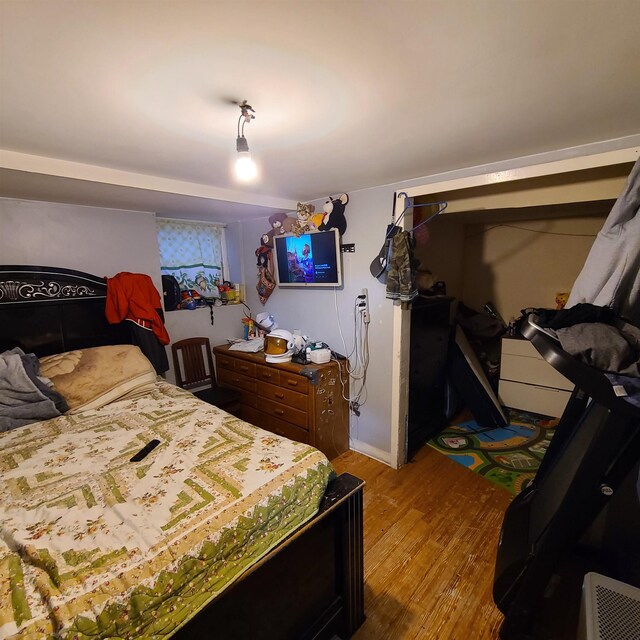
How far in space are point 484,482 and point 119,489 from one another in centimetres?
236

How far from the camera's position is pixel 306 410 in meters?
2.49

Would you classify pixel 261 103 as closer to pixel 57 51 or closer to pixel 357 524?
pixel 57 51

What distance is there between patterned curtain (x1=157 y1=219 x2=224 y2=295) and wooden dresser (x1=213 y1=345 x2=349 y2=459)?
3.35 feet

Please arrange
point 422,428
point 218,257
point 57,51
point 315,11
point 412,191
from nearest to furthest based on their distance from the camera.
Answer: point 315,11
point 57,51
point 412,191
point 422,428
point 218,257

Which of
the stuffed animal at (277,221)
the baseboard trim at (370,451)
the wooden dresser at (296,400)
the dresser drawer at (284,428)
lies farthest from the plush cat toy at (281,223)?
the baseboard trim at (370,451)

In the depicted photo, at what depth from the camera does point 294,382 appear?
8.25 feet

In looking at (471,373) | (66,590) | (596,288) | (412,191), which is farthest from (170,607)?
(471,373)

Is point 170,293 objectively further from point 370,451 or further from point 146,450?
point 370,451

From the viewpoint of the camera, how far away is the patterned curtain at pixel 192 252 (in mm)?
3162

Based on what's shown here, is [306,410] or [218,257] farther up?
[218,257]

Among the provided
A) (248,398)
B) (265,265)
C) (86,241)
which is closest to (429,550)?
(248,398)

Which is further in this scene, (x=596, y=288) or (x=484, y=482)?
(x=484, y=482)

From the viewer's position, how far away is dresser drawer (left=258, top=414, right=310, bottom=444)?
255cm

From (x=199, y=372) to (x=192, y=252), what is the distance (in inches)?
51.3
